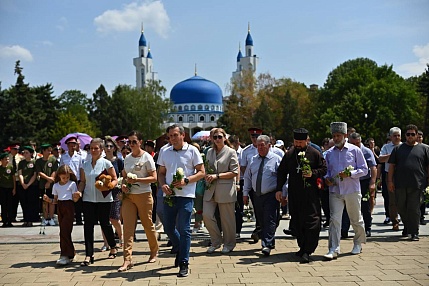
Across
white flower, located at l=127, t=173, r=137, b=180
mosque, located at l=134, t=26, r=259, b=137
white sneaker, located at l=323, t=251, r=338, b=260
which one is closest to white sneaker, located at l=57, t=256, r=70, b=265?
white flower, located at l=127, t=173, r=137, b=180

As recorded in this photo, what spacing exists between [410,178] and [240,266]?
3.99 m

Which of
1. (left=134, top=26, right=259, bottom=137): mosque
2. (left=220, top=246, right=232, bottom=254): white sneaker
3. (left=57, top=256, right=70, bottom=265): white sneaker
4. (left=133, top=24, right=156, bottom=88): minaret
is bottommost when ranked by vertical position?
(left=220, top=246, right=232, bottom=254): white sneaker

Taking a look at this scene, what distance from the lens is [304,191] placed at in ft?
26.2

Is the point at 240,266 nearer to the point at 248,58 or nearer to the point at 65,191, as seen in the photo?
the point at 65,191

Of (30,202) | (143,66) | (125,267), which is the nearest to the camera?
(125,267)

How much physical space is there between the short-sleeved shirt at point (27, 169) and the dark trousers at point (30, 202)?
1.02 ft

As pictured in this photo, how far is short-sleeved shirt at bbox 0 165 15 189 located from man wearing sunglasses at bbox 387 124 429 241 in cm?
895

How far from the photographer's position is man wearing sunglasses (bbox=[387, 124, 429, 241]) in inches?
377

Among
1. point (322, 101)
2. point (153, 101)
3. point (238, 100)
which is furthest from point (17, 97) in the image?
point (322, 101)

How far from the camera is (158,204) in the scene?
9.59m

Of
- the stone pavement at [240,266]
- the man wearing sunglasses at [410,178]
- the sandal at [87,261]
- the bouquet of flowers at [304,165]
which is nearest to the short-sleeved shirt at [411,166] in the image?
the man wearing sunglasses at [410,178]

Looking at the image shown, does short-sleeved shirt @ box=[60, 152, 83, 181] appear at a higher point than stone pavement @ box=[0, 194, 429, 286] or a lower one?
higher

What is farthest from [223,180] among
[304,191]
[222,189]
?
[304,191]

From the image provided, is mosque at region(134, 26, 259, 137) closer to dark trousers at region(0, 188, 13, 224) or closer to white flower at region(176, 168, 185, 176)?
dark trousers at region(0, 188, 13, 224)
